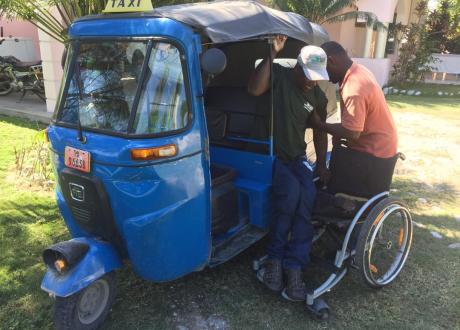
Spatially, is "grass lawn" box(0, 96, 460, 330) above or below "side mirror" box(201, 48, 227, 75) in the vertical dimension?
below

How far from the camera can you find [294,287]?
10.2 ft

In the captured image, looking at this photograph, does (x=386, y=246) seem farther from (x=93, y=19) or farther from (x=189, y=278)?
(x=93, y=19)

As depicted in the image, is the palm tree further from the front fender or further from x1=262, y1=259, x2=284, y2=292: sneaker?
the front fender

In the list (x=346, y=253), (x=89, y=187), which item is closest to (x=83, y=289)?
(x=89, y=187)

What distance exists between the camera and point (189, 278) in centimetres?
346

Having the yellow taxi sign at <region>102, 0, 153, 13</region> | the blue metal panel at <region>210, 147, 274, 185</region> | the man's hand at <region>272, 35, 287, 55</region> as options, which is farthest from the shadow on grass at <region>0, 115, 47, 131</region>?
the man's hand at <region>272, 35, 287, 55</region>

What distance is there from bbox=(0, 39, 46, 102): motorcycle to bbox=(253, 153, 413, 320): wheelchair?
864cm

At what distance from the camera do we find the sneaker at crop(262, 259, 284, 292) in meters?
3.17

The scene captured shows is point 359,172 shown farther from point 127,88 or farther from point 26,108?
point 26,108

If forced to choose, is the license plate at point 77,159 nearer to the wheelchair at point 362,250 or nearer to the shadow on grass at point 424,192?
the wheelchair at point 362,250

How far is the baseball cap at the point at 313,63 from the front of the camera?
120 inches

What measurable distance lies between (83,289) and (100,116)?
43.0 inches

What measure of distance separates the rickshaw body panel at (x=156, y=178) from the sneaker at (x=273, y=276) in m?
0.61

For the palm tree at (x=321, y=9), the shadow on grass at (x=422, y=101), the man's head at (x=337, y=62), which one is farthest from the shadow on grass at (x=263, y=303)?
the palm tree at (x=321, y=9)
